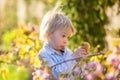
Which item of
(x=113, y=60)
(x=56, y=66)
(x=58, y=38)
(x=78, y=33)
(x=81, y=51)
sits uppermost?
(x=78, y=33)

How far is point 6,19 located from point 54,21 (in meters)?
14.1

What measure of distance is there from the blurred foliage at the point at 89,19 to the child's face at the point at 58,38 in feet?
7.21

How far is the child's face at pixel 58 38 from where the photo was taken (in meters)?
3.74

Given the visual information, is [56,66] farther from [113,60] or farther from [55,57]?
[113,60]

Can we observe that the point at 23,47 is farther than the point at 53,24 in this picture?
Yes

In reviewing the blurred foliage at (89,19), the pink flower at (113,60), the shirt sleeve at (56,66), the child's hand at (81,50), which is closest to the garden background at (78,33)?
the blurred foliage at (89,19)

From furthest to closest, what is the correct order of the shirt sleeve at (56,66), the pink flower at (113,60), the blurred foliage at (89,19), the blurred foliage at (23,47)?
the blurred foliage at (89,19) < the blurred foliage at (23,47) < the shirt sleeve at (56,66) < the pink flower at (113,60)

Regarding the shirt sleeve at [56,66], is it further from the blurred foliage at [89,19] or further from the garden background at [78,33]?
the blurred foliage at [89,19]

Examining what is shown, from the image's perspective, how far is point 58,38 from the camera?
→ 375 centimetres

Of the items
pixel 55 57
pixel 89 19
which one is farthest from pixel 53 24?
pixel 89 19

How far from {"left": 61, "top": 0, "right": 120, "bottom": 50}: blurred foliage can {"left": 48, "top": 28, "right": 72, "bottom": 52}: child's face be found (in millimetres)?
2198

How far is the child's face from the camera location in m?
3.74

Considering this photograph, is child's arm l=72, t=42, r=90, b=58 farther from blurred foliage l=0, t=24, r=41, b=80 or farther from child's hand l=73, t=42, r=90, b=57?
blurred foliage l=0, t=24, r=41, b=80

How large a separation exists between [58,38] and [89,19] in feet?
8.32
